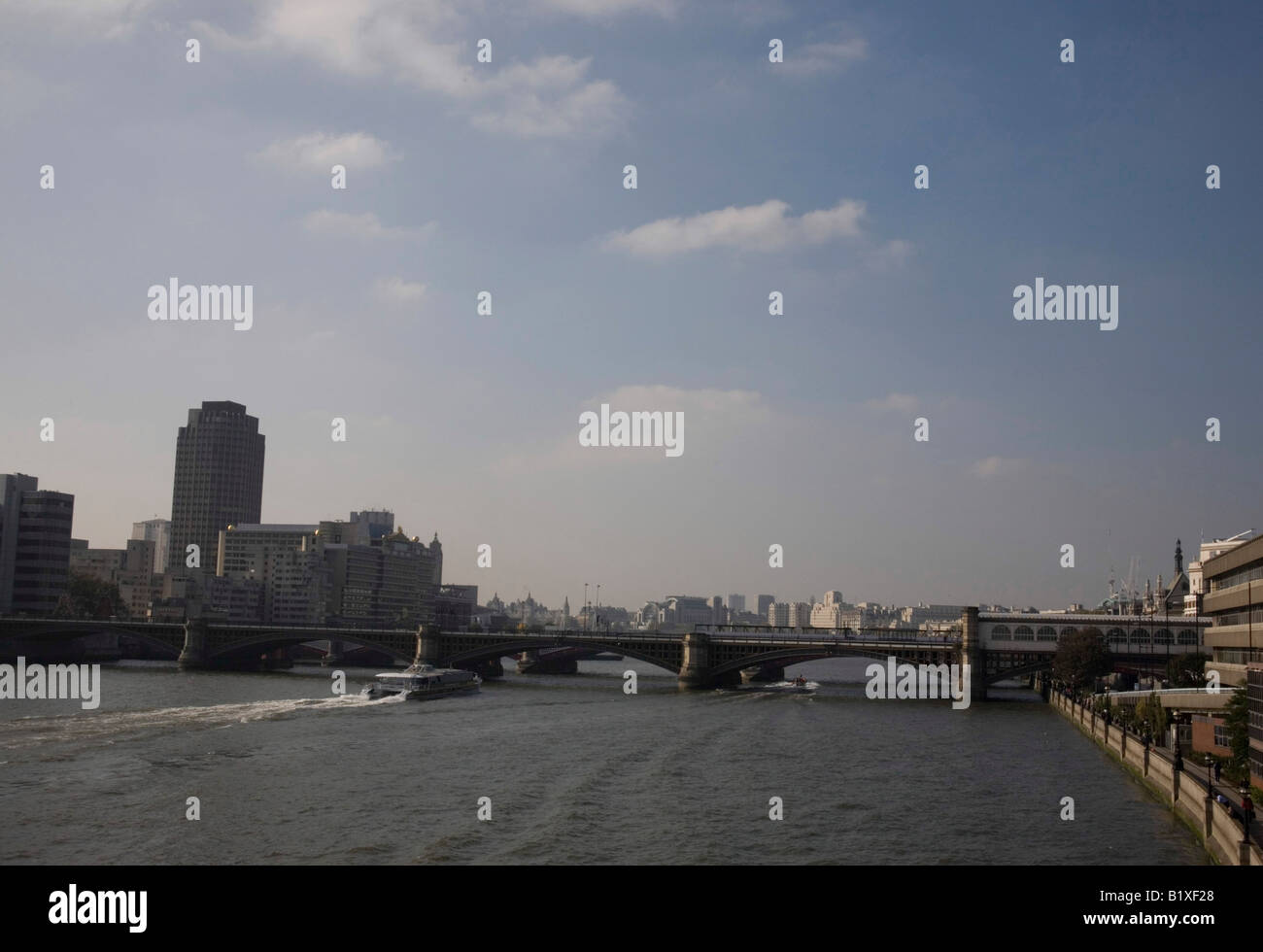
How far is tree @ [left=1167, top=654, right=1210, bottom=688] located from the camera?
75419 mm

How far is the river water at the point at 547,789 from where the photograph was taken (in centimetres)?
3372

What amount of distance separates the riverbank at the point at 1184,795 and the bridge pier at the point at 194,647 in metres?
96.9

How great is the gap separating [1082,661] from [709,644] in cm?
3662

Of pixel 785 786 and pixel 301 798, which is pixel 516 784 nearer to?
pixel 301 798

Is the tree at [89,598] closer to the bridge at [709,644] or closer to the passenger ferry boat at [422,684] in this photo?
the bridge at [709,644]

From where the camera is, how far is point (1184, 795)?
130 feet

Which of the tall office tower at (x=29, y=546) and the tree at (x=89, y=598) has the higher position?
the tall office tower at (x=29, y=546)

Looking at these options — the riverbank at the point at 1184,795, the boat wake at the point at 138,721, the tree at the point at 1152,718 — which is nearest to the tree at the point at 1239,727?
the riverbank at the point at 1184,795

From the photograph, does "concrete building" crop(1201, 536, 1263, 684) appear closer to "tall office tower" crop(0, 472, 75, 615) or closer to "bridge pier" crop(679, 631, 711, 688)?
"bridge pier" crop(679, 631, 711, 688)

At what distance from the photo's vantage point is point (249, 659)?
13075 centimetres

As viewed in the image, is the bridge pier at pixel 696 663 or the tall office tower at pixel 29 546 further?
the tall office tower at pixel 29 546

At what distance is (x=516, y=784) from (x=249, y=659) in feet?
317

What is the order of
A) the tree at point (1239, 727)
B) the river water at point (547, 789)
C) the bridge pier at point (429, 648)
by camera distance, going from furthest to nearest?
1. the bridge pier at point (429, 648)
2. the tree at point (1239, 727)
3. the river water at point (547, 789)
